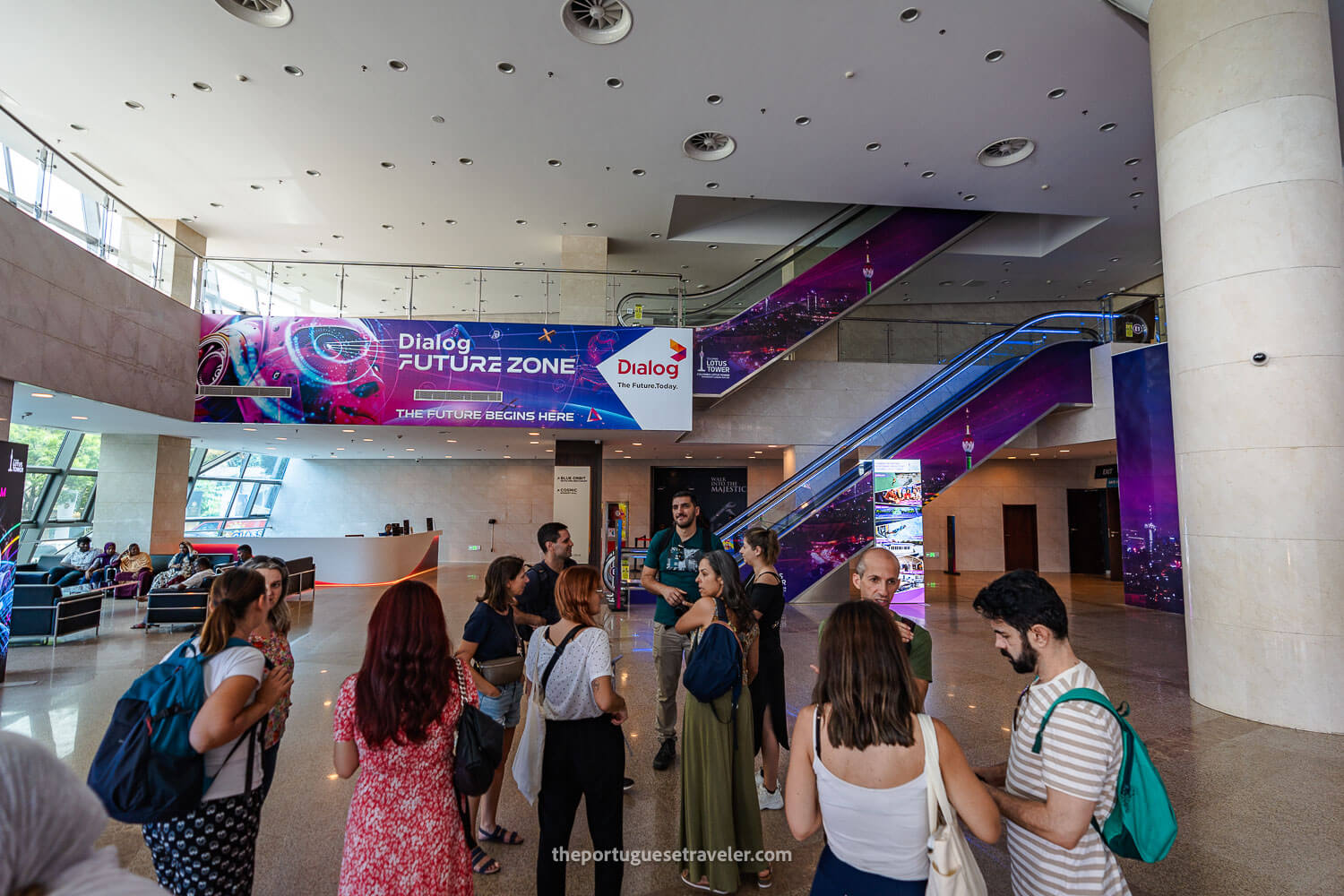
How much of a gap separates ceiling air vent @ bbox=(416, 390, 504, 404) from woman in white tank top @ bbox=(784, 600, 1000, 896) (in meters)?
9.55

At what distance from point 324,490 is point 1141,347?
2109 cm

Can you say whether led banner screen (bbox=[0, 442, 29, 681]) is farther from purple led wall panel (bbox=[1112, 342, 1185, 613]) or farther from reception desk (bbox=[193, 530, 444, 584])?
purple led wall panel (bbox=[1112, 342, 1185, 613])

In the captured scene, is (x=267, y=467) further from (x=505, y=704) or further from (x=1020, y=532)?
(x=1020, y=532)

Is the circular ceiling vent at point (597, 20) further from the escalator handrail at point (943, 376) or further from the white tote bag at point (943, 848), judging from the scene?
the white tote bag at point (943, 848)

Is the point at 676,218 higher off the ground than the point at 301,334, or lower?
higher

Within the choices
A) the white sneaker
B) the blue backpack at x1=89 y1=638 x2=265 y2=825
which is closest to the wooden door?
the white sneaker

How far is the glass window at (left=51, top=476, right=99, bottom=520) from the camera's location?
46.2 ft

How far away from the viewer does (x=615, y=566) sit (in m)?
10.7

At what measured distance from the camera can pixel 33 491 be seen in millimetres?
13648

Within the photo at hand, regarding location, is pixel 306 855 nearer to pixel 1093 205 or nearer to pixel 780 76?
pixel 780 76

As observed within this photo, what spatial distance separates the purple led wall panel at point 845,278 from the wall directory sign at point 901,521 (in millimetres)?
2823

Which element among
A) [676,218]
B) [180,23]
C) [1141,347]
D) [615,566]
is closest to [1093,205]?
[1141,347]

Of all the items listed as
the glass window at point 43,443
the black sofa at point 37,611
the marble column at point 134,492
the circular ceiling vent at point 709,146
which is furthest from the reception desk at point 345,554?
the circular ceiling vent at point 709,146

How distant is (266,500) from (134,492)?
9.23 m
